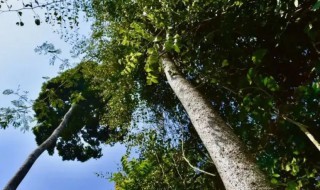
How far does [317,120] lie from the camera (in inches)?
128

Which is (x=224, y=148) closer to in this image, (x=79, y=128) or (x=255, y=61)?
(x=255, y=61)

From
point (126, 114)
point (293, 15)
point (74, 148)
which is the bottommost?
point (293, 15)

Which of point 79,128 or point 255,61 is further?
point 79,128

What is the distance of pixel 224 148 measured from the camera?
139 inches

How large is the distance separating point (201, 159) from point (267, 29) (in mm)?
3937

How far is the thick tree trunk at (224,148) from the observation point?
308cm

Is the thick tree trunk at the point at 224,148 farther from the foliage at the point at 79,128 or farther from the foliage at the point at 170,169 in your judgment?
the foliage at the point at 79,128

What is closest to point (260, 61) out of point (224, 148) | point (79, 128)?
point (224, 148)

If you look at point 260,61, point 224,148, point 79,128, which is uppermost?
point 79,128

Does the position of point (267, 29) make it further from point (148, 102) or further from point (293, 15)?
point (148, 102)

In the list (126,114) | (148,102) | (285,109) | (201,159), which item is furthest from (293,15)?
(126,114)

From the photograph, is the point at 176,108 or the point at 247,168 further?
the point at 176,108

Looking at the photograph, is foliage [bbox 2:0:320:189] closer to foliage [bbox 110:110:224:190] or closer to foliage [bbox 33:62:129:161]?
foliage [bbox 110:110:224:190]

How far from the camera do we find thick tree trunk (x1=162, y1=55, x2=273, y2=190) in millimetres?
3079
